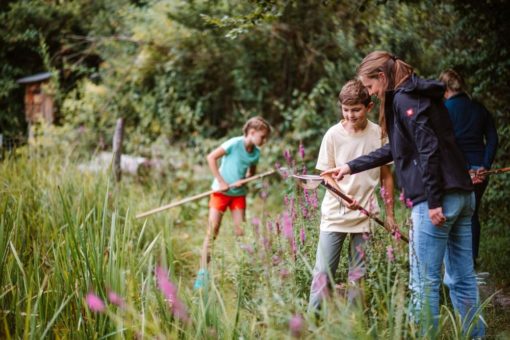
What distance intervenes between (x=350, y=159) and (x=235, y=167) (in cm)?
213

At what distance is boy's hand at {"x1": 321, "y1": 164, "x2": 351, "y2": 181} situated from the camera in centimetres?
285

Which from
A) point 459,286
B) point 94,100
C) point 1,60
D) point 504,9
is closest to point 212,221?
point 459,286

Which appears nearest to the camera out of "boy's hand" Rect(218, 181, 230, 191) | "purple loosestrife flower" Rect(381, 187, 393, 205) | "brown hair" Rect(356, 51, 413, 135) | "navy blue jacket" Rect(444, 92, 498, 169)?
"brown hair" Rect(356, 51, 413, 135)

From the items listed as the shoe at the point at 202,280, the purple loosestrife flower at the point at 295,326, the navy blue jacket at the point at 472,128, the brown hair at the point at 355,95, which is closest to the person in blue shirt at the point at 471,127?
the navy blue jacket at the point at 472,128

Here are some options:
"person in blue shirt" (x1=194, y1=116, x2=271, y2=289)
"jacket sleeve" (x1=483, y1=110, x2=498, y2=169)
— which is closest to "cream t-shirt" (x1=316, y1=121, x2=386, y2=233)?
"jacket sleeve" (x1=483, y1=110, x2=498, y2=169)

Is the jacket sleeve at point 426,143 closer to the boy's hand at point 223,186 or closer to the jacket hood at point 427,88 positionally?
the jacket hood at point 427,88

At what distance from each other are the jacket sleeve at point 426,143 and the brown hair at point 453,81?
1.88 meters

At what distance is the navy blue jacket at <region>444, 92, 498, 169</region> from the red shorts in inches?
86.6

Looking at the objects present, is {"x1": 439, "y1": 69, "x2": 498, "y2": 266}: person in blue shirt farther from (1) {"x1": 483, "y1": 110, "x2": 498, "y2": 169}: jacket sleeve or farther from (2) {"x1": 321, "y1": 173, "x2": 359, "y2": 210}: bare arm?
(2) {"x1": 321, "y1": 173, "x2": 359, "y2": 210}: bare arm

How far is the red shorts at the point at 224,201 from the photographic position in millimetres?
5043

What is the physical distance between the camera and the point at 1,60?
41.6 feet

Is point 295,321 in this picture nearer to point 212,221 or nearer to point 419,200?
→ point 419,200

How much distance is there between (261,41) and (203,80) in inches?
57.6

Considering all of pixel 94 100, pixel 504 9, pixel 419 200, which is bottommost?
pixel 419 200
